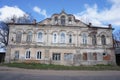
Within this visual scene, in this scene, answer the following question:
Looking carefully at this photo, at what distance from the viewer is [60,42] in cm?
2997

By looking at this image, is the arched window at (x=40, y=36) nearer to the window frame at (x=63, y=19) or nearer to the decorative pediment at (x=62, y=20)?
the decorative pediment at (x=62, y=20)

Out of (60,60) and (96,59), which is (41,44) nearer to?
(60,60)

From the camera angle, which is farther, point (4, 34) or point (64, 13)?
point (4, 34)

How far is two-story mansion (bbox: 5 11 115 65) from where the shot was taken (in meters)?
29.0

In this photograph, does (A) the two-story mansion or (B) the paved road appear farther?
(A) the two-story mansion

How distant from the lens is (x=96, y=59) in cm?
2975

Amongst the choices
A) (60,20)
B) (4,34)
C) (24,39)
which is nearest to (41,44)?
(24,39)

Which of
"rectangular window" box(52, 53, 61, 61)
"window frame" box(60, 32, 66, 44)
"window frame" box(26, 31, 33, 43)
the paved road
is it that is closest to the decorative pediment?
"window frame" box(60, 32, 66, 44)

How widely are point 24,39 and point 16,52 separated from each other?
3.04 metres

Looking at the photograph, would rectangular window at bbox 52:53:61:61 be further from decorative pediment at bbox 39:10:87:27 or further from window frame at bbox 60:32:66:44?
decorative pediment at bbox 39:10:87:27

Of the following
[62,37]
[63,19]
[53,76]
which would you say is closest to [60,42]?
[62,37]

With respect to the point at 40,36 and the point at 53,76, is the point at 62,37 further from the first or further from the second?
the point at 53,76

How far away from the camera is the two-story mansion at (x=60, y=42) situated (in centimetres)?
2898

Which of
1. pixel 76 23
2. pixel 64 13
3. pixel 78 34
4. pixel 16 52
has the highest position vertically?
pixel 64 13
